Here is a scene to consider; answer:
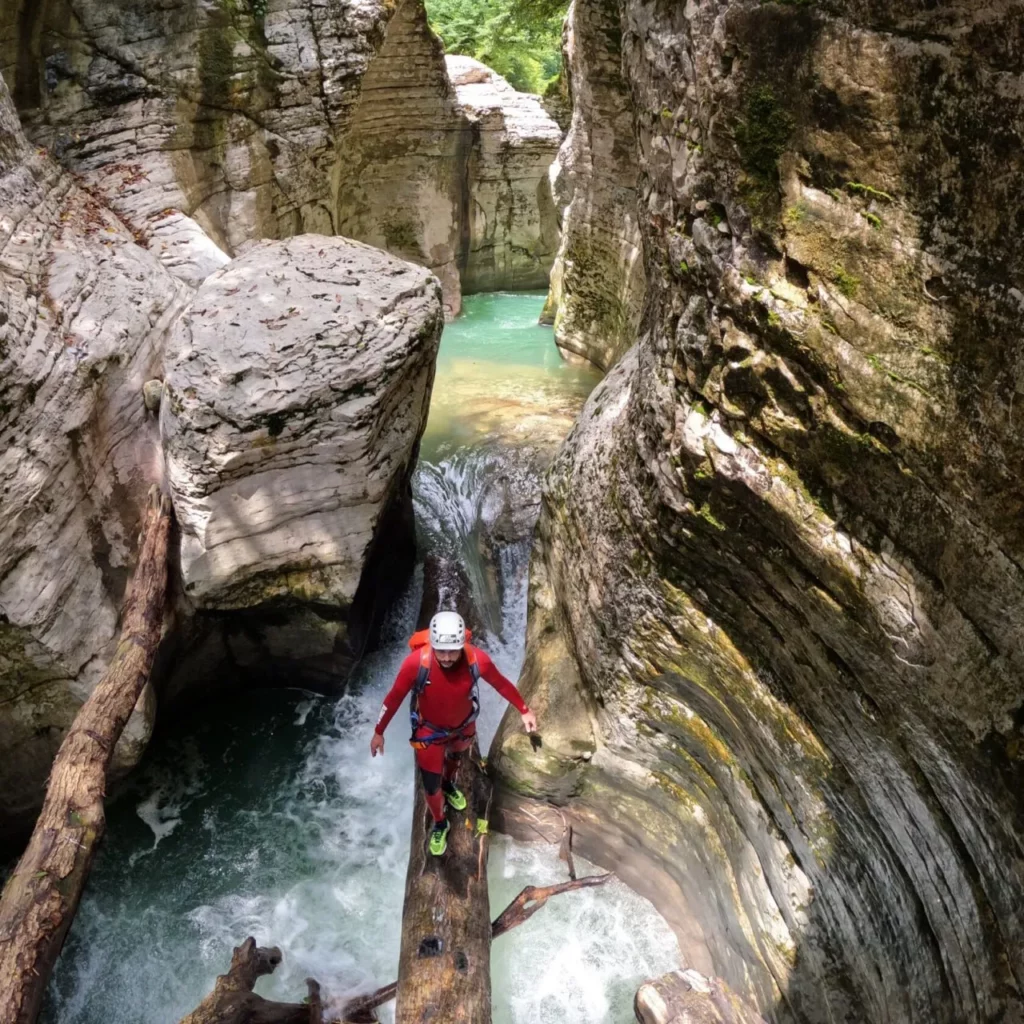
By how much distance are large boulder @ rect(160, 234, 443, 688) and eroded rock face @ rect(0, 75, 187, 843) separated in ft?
1.45

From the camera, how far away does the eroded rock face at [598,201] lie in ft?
30.1

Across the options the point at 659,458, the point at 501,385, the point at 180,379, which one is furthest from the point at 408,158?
the point at 659,458

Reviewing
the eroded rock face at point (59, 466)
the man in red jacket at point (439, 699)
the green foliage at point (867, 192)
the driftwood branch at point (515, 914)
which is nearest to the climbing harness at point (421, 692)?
the man in red jacket at point (439, 699)

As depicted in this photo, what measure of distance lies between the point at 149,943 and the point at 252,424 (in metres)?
3.83

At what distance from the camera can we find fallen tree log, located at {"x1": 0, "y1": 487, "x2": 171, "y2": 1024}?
3557 millimetres

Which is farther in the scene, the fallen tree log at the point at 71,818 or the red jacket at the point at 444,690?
the red jacket at the point at 444,690

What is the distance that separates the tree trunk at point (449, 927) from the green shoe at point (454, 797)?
0.26 feet

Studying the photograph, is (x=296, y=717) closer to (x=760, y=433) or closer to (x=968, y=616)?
(x=760, y=433)

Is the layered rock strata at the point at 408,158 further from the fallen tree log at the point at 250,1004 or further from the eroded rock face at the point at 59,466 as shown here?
the fallen tree log at the point at 250,1004

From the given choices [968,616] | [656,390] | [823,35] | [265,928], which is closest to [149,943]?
[265,928]

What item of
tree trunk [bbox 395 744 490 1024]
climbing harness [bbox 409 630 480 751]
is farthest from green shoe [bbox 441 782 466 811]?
climbing harness [bbox 409 630 480 751]

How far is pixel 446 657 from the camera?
15.0 feet

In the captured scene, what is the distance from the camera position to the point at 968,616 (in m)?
2.71

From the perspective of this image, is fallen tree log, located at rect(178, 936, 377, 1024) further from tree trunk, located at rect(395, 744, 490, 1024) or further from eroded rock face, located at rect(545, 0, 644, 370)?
eroded rock face, located at rect(545, 0, 644, 370)
